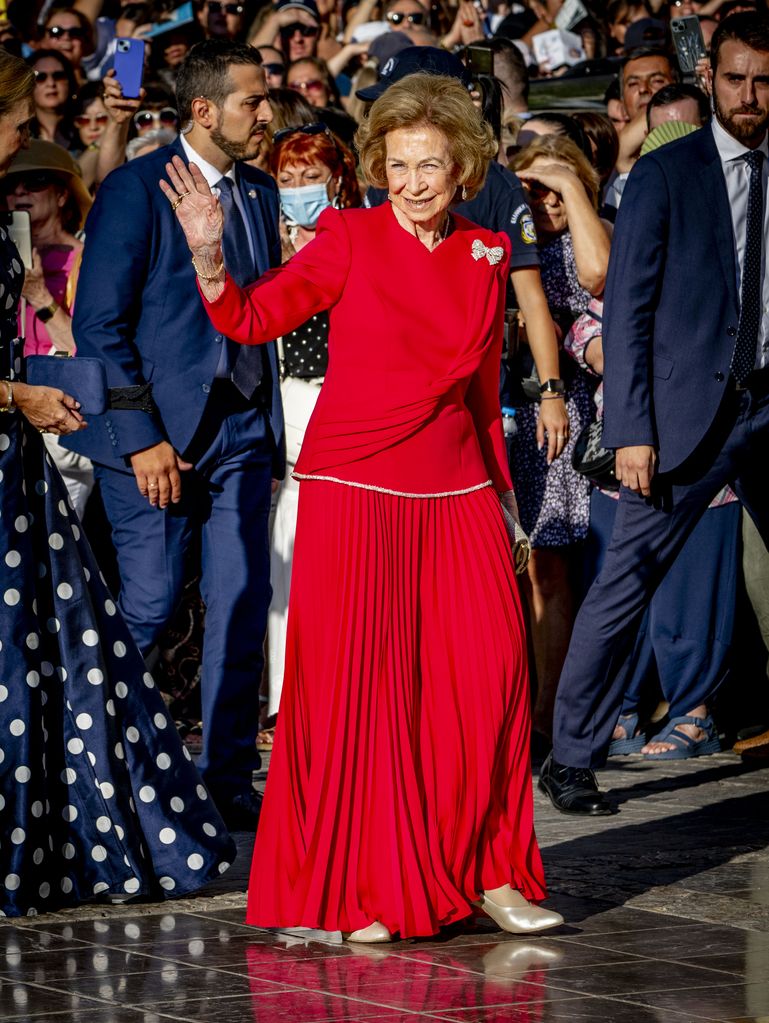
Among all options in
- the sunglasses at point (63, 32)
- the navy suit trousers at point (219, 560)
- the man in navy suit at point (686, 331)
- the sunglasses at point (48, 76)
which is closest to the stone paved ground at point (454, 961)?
the navy suit trousers at point (219, 560)

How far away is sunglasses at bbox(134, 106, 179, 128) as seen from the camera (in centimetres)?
966

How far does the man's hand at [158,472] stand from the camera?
610 cm

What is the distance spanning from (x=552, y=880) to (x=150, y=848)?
1194mm

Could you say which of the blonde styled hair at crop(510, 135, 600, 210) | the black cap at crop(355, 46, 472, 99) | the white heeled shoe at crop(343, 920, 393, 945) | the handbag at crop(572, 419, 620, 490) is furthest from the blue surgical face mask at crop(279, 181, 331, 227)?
the white heeled shoe at crop(343, 920, 393, 945)

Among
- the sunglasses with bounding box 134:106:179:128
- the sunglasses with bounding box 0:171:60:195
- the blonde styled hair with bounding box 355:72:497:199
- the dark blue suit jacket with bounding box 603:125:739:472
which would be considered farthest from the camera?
the sunglasses with bounding box 134:106:179:128

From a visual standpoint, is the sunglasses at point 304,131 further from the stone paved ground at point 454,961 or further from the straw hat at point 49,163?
the stone paved ground at point 454,961

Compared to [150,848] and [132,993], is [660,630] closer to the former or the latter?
[150,848]

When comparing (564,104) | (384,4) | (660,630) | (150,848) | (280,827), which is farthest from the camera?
(384,4)

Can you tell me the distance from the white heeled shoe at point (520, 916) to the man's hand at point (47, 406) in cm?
172

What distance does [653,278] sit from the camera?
629 cm

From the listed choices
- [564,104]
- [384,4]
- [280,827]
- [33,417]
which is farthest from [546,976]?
[384,4]

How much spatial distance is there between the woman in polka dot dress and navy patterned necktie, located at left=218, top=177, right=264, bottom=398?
1.08m

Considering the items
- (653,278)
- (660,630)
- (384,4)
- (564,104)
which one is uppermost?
(384,4)

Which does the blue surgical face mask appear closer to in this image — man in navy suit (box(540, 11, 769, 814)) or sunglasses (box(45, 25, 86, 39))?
man in navy suit (box(540, 11, 769, 814))
